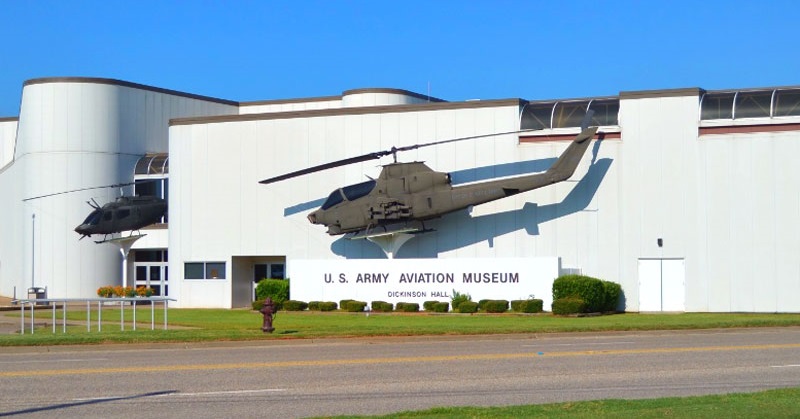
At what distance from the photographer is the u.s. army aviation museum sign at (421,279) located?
1524 inches

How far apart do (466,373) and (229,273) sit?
2955cm

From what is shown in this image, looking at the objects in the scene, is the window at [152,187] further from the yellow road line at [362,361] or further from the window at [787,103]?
the yellow road line at [362,361]

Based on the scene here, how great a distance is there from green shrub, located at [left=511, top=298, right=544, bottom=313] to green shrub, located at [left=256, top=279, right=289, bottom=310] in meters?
9.57

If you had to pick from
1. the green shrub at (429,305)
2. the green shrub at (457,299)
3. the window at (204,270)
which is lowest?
the green shrub at (429,305)

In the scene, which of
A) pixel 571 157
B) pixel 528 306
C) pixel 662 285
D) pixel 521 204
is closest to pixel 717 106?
pixel 571 157

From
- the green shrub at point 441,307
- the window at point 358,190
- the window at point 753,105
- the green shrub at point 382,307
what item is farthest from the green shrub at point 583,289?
the window at point 358,190

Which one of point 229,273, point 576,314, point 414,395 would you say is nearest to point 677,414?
point 414,395

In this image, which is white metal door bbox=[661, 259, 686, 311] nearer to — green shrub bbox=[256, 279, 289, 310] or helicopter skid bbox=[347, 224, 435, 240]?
helicopter skid bbox=[347, 224, 435, 240]

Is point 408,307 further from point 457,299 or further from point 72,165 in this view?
point 72,165

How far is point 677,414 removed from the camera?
12.0 meters

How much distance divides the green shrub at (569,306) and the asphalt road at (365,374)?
11.0m

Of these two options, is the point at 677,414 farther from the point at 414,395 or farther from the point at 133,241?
the point at 133,241

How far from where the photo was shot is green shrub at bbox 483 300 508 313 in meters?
38.0

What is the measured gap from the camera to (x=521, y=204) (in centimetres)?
4112
